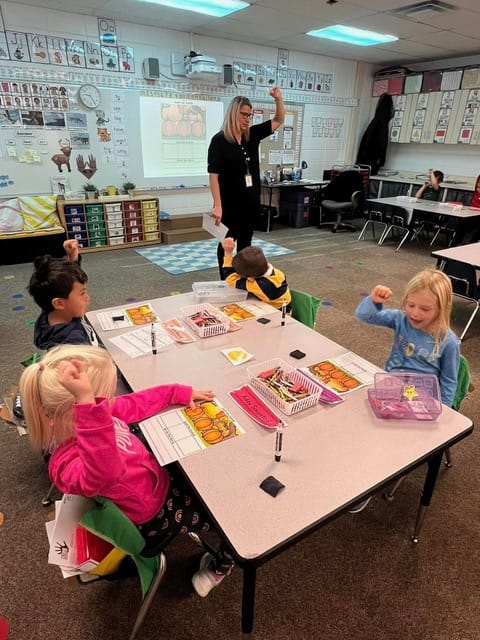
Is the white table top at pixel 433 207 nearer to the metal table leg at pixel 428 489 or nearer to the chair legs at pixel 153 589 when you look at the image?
the metal table leg at pixel 428 489

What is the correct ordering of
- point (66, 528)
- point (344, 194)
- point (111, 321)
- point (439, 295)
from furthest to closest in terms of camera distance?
point (344, 194), point (111, 321), point (439, 295), point (66, 528)

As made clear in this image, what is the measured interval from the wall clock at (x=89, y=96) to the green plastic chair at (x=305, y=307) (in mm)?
4324

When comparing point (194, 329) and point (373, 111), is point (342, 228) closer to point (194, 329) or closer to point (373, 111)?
point (373, 111)

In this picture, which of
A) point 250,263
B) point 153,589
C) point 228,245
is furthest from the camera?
point 228,245

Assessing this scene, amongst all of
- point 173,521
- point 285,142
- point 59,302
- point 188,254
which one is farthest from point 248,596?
point 285,142

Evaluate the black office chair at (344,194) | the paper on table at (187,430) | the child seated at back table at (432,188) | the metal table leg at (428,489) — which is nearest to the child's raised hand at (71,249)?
the paper on table at (187,430)

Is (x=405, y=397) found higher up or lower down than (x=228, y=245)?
lower down

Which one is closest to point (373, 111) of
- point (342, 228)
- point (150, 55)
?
point (342, 228)

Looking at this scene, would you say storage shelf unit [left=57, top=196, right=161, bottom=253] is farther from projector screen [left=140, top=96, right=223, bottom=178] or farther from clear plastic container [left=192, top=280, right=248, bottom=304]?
clear plastic container [left=192, top=280, right=248, bottom=304]

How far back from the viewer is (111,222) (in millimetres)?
5176

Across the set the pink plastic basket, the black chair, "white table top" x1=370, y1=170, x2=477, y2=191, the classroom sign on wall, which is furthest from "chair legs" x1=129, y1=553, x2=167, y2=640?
"white table top" x1=370, y1=170, x2=477, y2=191

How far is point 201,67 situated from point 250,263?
439 cm

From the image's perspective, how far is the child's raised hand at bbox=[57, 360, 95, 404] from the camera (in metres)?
0.81

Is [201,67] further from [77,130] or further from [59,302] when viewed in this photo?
[59,302]
